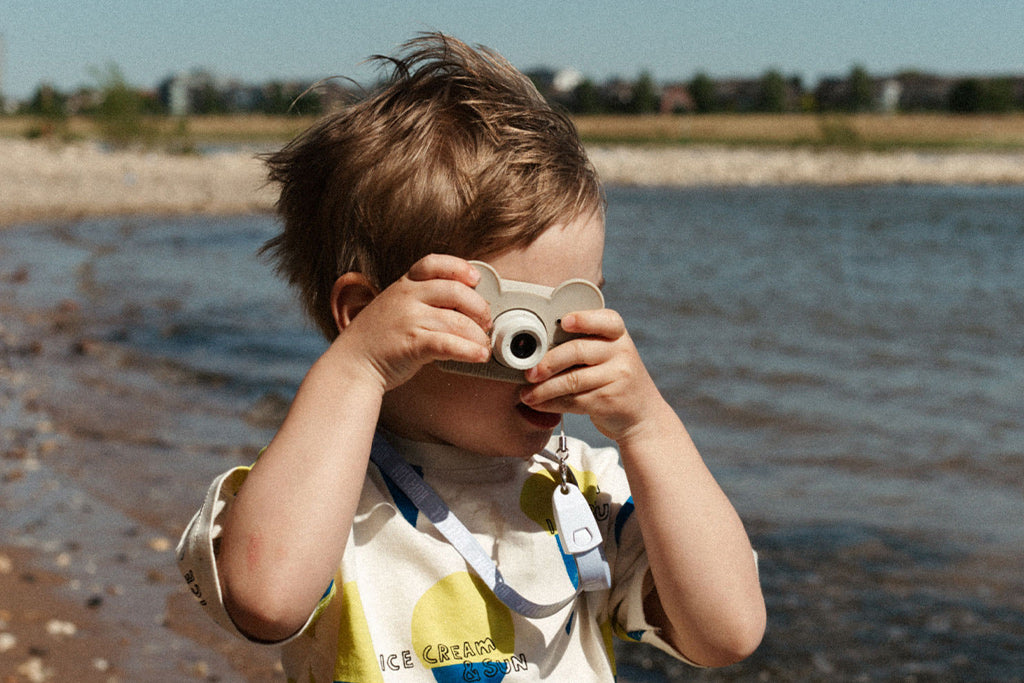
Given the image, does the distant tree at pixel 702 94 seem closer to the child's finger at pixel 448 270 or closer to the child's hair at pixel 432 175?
the child's hair at pixel 432 175

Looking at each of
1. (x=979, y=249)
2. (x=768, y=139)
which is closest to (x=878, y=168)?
(x=768, y=139)

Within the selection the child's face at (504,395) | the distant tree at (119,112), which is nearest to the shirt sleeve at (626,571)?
the child's face at (504,395)

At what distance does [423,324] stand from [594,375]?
0.74 ft

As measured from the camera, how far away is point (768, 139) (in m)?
63.7

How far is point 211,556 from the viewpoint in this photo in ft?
4.07

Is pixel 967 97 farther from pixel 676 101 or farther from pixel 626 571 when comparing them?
pixel 626 571

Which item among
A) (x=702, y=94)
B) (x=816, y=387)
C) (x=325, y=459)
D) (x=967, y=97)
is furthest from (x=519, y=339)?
(x=702, y=94)

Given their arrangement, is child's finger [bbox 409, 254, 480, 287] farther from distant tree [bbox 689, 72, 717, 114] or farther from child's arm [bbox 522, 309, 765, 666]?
distant tree [bbox 689, 72, 717, 114]

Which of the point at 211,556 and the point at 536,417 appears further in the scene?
the point at 536,417

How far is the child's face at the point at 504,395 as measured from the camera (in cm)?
135

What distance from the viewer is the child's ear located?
4.69 feet

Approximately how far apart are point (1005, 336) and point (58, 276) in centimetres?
1022

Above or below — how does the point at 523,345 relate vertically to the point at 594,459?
above

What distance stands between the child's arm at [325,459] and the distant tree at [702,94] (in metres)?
86.1
